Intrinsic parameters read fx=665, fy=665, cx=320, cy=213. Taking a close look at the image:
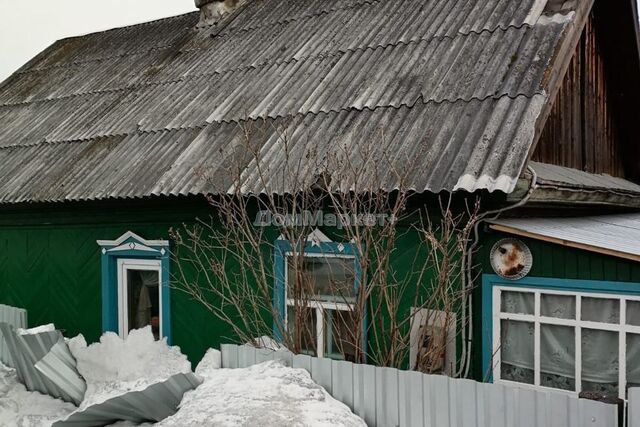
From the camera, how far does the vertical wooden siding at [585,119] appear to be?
269 inches

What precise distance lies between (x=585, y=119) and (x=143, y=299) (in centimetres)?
545

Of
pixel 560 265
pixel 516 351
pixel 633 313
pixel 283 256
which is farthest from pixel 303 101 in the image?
pixel 633 313

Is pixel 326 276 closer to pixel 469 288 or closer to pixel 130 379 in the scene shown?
pixel 469 288

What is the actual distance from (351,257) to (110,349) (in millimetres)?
2066

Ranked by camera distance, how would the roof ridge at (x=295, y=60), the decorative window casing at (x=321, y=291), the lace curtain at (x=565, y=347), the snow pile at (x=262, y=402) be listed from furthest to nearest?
1. the roof ridge at (x=295, y=60)
2. the decorative window casing at (x=321, y=291)
3. the lace curtain at (x=565, y=347)
4. the snow pile at (x=262, y=402)

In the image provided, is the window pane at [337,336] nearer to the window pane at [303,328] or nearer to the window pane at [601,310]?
the window pane at [303,328]

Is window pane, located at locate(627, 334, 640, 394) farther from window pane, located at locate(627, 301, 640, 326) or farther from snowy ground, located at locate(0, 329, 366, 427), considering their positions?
snowy ground, located at locate(0, 329, 366, 427)

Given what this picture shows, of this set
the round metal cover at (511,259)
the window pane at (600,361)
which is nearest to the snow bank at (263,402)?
the round metal cover at (511,259)

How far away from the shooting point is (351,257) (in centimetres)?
561

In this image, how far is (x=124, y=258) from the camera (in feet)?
24.1

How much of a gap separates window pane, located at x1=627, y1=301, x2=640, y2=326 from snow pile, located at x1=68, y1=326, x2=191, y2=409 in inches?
119

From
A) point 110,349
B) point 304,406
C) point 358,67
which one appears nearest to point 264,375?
point 304,406

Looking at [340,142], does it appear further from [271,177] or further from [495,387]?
[495,387]

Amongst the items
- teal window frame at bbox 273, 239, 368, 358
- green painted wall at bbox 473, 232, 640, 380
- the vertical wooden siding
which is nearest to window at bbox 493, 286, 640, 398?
green painted wall at bbox 473, 232, 640, 380
